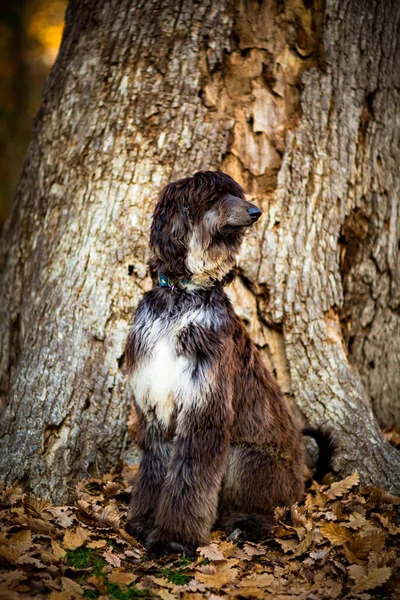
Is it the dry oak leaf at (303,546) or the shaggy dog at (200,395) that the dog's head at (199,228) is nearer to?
the shaggy dog at (200,395)

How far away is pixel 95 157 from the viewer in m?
4.90

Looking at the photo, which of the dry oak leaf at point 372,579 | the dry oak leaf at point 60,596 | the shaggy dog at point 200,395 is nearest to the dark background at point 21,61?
the shaggy dog at point 200,395

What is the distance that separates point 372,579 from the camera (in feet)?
9.73

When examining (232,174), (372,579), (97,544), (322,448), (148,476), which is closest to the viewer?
(372,579)

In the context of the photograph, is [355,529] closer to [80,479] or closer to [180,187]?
[80,479]

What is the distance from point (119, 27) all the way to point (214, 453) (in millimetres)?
3930

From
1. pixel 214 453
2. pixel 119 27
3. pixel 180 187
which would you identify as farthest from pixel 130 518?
pixel 119 27

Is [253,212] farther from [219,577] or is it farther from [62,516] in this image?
[62,516]

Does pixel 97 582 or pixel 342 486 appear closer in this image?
pixel 97 582

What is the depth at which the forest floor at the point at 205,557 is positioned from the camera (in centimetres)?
291

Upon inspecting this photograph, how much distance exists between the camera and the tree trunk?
4520mm

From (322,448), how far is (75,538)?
80.5 inches

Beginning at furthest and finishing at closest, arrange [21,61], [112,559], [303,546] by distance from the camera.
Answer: [21,61] < [303,546] < [112,559]

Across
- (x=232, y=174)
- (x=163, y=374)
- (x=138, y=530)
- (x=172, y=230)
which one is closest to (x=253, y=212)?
(x=172, y=230)
